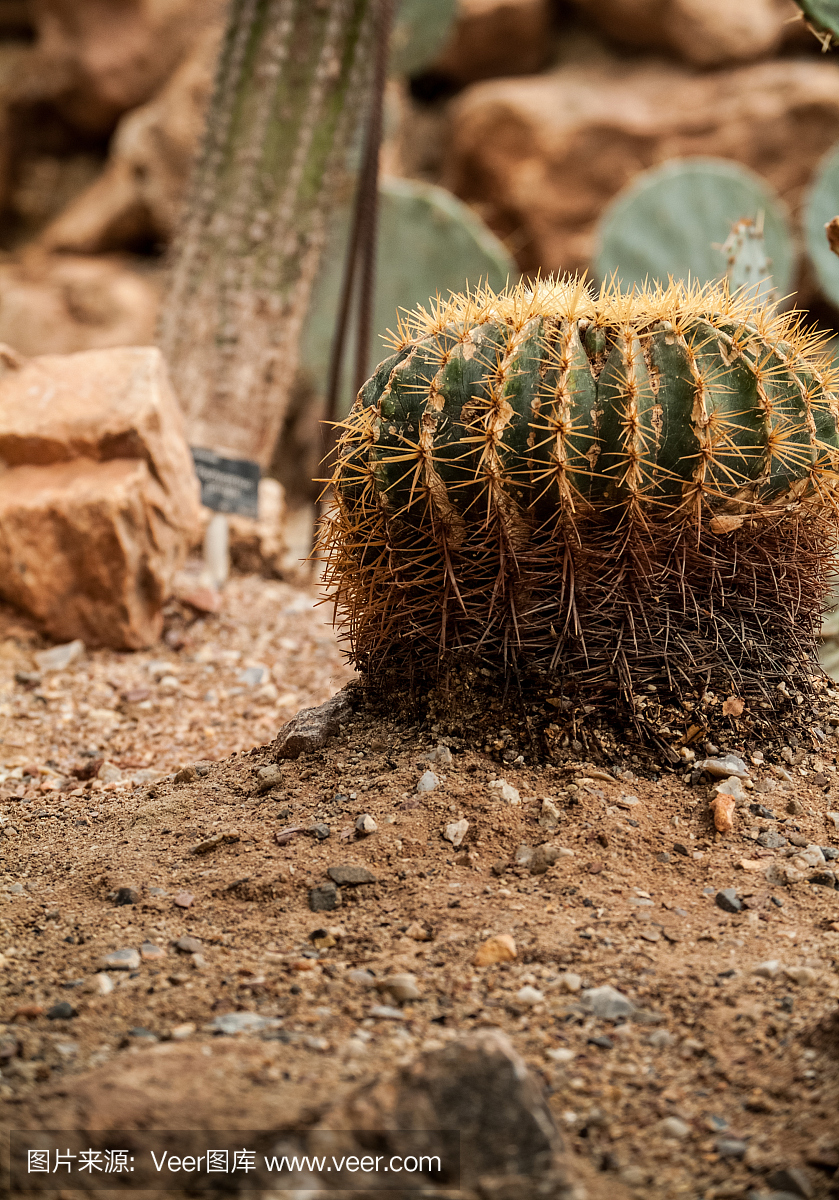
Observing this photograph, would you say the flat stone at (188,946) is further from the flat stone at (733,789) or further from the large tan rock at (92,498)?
the large tan rock at (92,498)

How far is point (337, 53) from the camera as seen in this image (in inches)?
163

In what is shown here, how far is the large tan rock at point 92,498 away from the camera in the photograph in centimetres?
302

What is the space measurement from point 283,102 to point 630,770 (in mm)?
3380

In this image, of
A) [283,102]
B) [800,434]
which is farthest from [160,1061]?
[283,102]

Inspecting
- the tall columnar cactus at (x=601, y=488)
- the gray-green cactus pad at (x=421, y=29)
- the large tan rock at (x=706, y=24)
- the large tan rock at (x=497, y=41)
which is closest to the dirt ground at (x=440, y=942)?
the tall columnar cactus at (x=601, y=488)

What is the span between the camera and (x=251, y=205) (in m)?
4.11

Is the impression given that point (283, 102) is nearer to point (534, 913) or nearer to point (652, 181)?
point (652, 181)

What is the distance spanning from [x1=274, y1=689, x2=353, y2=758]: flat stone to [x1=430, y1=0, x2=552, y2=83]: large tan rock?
721 centimetres

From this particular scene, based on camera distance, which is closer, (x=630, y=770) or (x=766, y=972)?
→ (x=766, y=972)

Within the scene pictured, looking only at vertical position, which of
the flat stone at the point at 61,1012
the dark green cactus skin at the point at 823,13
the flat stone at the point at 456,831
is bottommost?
the flat stone at the point at 61,1012

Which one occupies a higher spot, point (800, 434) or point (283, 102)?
point (283, 102)

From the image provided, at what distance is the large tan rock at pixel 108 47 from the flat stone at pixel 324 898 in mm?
7851

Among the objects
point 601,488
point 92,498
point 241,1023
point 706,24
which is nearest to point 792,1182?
point 241,1023

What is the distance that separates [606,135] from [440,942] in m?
7.49
